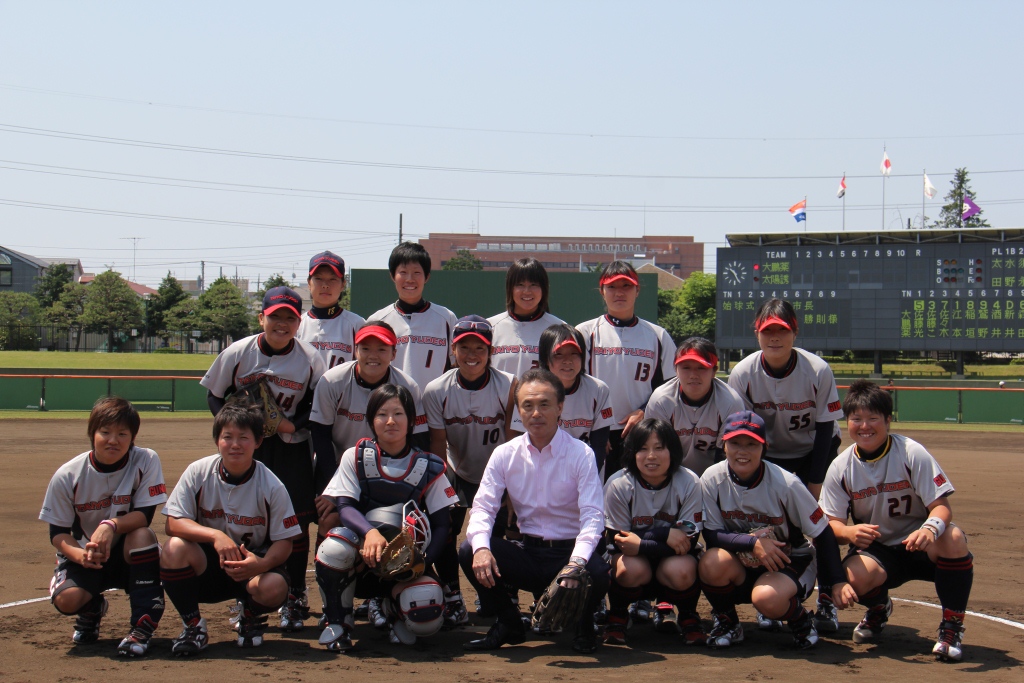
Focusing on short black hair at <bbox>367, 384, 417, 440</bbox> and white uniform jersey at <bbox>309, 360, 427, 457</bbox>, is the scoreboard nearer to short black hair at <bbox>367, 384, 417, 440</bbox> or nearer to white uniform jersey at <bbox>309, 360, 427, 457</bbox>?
white uniform jersey at <bbox>309, 360, 427, 457</bbox>

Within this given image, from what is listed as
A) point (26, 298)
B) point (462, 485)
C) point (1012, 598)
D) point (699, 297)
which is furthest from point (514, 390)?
point (699, 297)

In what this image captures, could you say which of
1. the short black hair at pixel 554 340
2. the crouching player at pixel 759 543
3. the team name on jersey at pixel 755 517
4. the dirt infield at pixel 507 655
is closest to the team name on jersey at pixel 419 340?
the short black hair at pixel 554 340

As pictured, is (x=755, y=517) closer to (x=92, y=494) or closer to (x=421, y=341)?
(x=421, y=341)

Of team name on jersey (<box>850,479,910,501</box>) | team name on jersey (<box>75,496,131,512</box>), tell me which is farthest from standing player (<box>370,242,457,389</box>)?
team name on jersey (<box>850,479,910,501</box>)

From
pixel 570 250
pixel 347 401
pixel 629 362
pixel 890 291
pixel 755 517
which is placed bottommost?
pixel 755 517

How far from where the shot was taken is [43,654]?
162 inches

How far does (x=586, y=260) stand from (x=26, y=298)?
287 ft

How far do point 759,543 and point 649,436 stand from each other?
76 cm

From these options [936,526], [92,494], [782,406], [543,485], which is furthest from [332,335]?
[936,526]

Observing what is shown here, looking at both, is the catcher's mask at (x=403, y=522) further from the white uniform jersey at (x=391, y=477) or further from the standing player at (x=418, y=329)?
the standing player at (x=418, y=329)

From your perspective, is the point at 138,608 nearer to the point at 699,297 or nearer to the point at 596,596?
the point at 596,596

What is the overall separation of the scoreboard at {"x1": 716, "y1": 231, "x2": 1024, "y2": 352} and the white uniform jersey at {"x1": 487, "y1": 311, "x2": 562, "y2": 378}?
24859 mm

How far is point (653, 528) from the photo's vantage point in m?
4.55

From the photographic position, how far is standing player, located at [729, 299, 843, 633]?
16.8ft
